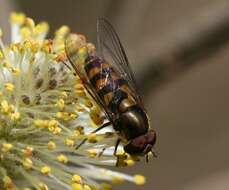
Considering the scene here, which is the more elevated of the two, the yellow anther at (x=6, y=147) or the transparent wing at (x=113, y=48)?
the transparent wing at (x=113, y=48)

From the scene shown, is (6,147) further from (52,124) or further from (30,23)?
(30,23)

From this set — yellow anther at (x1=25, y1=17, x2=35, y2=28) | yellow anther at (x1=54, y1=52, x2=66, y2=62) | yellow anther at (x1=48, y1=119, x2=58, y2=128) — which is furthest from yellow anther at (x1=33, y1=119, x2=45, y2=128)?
yellow anther at (x1=25, y1=17, x2=35, y2=28)

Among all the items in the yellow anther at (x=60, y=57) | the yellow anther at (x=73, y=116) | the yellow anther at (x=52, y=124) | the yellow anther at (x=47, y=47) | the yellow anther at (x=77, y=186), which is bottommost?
the yellow anther at (x=77, y=186)

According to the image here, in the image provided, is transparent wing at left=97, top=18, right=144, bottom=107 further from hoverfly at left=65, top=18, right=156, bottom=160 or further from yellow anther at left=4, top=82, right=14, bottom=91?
yellow anther at left=4, top=82, right=14, bottom=91

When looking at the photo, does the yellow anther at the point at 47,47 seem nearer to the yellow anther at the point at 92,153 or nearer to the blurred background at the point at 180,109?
the yellow anther at the point at 92,153

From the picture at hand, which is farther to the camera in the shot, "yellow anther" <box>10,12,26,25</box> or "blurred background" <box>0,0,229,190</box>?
"blurred background" <box>0,0,229,190</box>

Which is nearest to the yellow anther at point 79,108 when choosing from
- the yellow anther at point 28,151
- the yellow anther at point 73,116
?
the yellow anther at point 73,116

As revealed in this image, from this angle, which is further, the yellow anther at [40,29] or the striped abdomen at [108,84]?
the yellow anther at [40,29]

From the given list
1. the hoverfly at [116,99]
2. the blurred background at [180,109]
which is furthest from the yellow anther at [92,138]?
the blurred background at [180,109]

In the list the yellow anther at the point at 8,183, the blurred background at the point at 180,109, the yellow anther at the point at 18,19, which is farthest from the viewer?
the blurred background at the point at 180,109

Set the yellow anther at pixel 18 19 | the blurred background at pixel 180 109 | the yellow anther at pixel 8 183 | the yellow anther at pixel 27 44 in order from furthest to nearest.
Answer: the blurred background at pixel 180 109
the yellow anther at pixel 18 19
the yellow anther at pixel 27 44
the yellow anther at pixel 8 183
